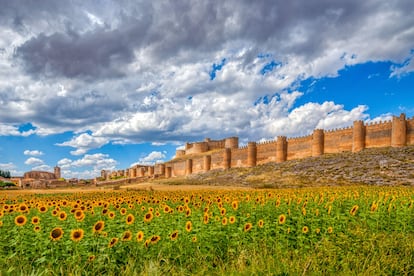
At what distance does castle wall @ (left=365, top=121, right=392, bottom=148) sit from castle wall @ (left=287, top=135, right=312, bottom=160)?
9.76m

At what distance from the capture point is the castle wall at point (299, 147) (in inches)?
1994

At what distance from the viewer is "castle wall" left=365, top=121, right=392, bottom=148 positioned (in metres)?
40.2

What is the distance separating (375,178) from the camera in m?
25.0

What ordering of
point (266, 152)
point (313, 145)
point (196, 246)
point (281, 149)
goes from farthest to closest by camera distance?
point (266, 152), point (281, 149), point (313, 145), point (196, 246)

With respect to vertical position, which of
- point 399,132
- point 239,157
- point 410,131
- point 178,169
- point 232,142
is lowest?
point 178,169

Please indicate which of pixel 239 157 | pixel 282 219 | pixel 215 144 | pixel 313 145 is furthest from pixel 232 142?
pixel 282 219

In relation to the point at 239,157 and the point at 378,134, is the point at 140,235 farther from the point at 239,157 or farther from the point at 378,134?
the point at 239,157

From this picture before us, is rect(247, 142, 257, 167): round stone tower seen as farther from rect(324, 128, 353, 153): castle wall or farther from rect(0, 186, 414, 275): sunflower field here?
rect(0, 186, 414, 275): sunflower field

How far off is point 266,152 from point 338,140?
15.3 metres

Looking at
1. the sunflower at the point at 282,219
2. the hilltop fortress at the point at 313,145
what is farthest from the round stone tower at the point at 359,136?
the sunflower at the point at 282,219

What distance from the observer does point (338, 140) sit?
1820 inches

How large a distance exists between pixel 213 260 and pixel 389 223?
148 inches

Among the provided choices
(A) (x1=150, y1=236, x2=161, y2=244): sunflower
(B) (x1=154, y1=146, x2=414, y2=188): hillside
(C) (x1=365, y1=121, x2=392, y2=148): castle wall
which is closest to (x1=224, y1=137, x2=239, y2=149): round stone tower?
(C) (x1=365, y1=121, x2=392, y2=148): castle wall

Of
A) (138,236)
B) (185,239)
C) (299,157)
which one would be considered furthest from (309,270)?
(299,157)
